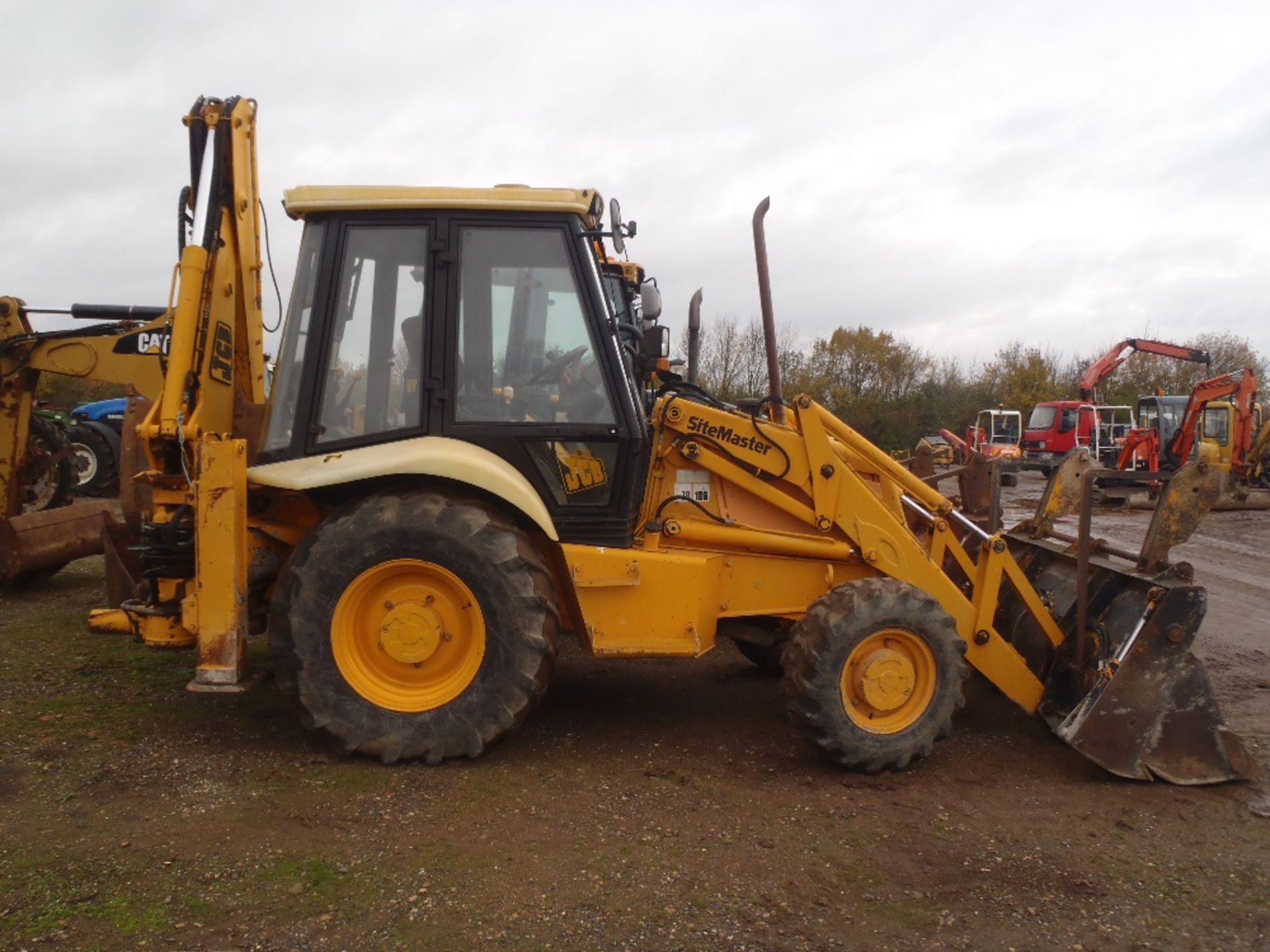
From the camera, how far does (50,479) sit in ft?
39.5

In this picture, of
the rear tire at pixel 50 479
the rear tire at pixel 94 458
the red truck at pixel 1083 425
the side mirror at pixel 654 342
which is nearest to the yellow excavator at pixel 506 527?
the side mirror at pixel 654 342

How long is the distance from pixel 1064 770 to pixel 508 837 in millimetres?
2714

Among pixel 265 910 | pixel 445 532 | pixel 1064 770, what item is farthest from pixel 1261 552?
pixel 265 910

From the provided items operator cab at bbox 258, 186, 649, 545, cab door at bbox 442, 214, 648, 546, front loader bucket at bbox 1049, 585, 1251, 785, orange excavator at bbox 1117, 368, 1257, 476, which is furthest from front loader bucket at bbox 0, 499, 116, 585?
orange excavator at bbox 1117, 368, 1257, 476

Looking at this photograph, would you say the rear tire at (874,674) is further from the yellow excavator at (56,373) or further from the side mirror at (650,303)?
the yellow excavator at (56,373)

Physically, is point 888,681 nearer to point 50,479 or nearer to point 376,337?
point 376,337

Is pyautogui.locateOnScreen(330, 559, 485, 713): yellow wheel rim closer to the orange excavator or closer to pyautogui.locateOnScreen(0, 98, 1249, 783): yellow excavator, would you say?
pyautogui.locateOnScreen(0, 98, 1249, 783): yellow excavator

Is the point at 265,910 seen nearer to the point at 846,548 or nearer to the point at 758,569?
the point at 758,569

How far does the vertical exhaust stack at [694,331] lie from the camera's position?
5.19 m

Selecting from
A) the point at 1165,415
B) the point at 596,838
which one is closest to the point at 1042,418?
the point at 1165,415

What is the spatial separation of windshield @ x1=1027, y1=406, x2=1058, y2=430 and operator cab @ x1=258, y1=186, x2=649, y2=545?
2692cm

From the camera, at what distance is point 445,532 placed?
4.38m

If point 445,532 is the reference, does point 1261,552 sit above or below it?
below

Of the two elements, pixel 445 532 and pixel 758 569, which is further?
pixel 758 569
